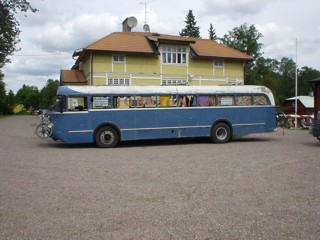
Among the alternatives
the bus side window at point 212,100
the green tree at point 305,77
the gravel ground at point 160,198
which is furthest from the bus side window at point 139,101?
the green tree at point 305,77

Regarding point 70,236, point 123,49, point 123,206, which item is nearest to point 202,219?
point 123,206

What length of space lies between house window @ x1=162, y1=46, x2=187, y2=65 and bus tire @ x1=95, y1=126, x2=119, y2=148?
20825mm

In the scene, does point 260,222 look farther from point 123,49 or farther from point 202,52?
point 202,52

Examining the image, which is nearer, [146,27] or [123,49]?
[123,49]

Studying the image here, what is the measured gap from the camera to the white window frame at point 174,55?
36.4 m

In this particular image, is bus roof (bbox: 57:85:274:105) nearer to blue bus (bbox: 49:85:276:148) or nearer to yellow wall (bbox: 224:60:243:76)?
blue bus (bbox: 49:85:276:148)

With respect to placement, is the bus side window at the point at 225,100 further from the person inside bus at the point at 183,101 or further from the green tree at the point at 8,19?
the green tree at the point at 8,19

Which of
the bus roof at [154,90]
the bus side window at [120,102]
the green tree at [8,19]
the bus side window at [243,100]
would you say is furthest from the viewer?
the green tree at [8,19]

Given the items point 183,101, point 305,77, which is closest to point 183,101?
point 183,101

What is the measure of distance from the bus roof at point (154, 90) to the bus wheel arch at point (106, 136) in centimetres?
146

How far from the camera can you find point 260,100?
19000 mm

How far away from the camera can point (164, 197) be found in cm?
702

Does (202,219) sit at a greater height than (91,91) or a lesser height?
lesser

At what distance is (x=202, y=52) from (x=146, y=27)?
9.74 m
